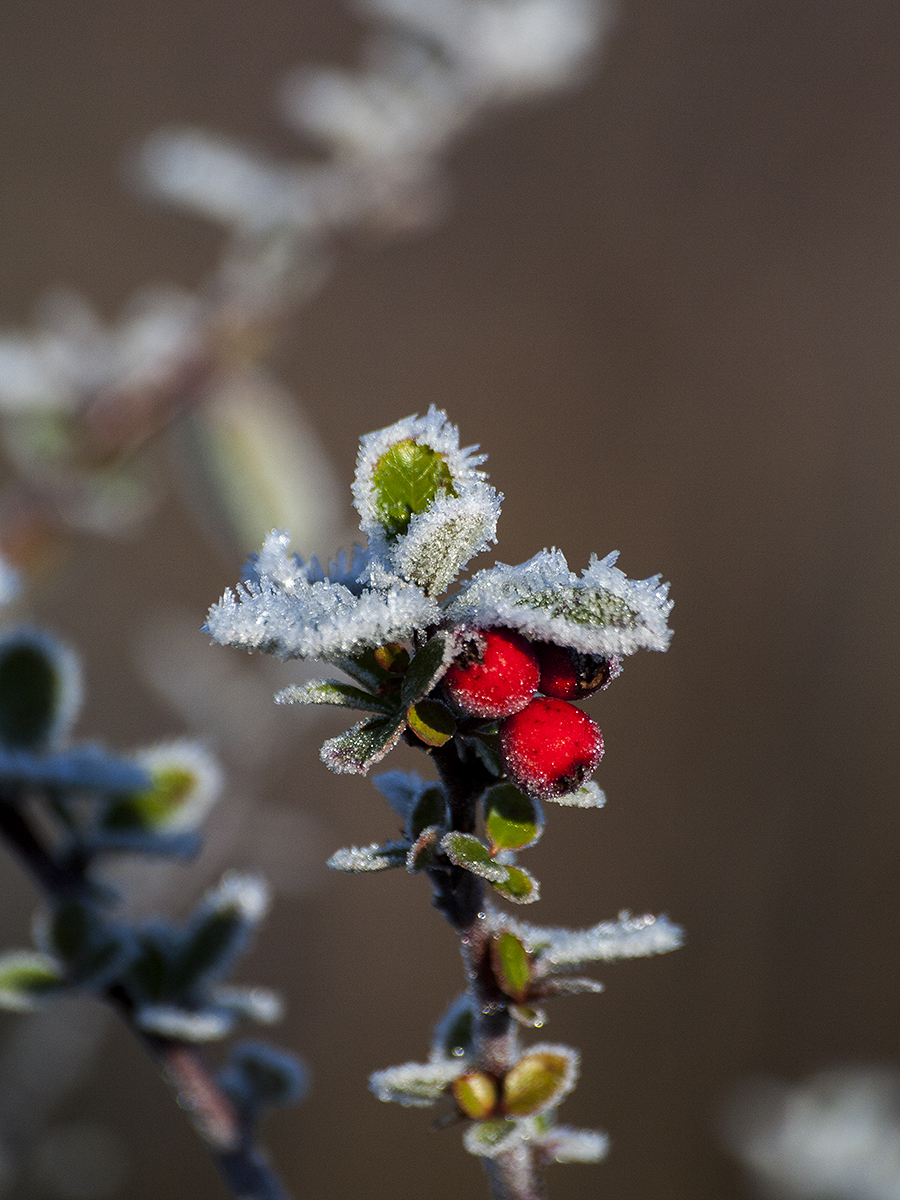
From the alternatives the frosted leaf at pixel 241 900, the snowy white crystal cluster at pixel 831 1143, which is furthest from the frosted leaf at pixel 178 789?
the snowy white crystal cluster at pixel 831 1143

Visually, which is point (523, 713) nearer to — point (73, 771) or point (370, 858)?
point (370, 858)

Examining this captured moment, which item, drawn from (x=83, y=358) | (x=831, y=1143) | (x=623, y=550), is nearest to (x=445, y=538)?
(x=83, y=358)

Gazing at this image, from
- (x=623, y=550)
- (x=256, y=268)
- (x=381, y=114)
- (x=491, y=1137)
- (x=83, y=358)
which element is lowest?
(x=491, y=1137)

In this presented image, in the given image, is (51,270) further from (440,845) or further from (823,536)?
(440,845)

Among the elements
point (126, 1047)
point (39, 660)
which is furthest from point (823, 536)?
point (39, 660)

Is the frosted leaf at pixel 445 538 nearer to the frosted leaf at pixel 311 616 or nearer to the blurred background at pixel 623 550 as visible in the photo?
the frosted leaf at pixel 311 616

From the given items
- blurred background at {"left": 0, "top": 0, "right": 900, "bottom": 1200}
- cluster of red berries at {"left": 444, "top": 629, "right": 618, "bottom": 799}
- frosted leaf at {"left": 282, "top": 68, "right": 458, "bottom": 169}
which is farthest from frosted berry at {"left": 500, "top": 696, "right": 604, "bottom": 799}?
blurred background at {"left": 0, "top": 0, "right": 900, "bottom": 1200}
